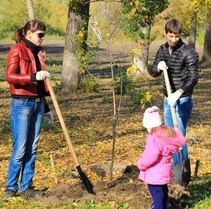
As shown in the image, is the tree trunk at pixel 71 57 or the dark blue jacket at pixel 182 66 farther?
the tree trunk at pixel 71 57

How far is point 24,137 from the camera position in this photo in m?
6.87

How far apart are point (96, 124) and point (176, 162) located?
5.59 metres

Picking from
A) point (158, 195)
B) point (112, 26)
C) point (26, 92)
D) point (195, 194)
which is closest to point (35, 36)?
point (26, 92)

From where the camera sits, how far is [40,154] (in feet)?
32.7

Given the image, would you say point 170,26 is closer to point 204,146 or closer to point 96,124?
point 204,146

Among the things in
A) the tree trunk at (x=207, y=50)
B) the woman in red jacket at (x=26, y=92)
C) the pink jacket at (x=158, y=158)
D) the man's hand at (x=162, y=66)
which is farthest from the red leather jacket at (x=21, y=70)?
the tree trunk at (x=207, y=50)

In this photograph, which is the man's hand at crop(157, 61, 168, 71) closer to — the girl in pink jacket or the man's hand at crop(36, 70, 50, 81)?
the girl in pink jacket

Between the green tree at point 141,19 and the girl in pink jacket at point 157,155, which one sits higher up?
the green tree at point 141,19

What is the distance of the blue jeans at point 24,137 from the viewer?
6793 mm

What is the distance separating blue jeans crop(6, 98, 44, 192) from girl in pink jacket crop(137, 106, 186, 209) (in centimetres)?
130

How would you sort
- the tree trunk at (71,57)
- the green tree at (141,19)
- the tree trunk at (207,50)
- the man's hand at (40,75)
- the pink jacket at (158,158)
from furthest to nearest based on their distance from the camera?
the tree trunk at (207,50)
the tree trunk at (71,57)
the green tree at (141,19)
the man's hand at (40,75)
the pink jacket at (158,158)

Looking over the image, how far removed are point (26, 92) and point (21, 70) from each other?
218 mm

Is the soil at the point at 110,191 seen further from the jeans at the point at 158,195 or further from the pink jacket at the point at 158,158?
the pink jacket at the point at 158,158

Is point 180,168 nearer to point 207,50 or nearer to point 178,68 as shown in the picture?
point 178,68
